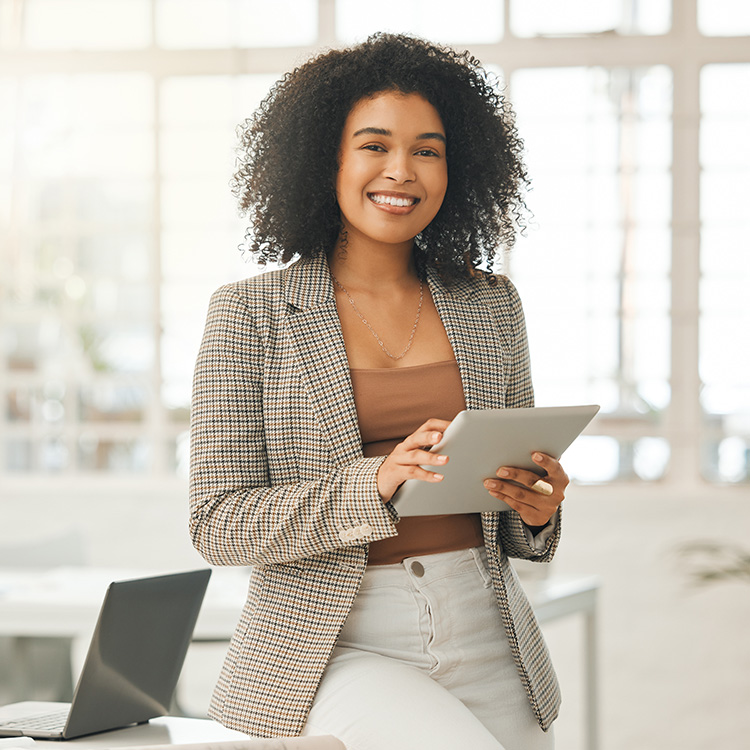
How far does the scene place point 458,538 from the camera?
5.39 ft

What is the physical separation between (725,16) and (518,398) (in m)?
3.48

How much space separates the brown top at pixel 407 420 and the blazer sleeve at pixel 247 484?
100mm

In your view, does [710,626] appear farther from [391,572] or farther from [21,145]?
[21,145]

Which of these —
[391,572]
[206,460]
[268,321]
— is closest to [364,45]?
[268,321]

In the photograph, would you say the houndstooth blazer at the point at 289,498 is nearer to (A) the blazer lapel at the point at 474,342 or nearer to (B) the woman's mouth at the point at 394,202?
(A) the blazer lapel at the point at 474,342

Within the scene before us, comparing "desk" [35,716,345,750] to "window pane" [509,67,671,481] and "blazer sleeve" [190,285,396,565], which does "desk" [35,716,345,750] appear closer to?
"blazer sleeve" [190,285,396,565]

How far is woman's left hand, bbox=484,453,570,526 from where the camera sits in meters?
1.53

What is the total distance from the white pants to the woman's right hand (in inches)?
7.5

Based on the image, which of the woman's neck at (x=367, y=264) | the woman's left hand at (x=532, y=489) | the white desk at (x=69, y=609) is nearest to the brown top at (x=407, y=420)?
the woman's left hand at (x=532, y=489)

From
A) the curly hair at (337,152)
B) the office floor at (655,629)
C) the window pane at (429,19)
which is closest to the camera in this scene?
the curly hair at (337,152)

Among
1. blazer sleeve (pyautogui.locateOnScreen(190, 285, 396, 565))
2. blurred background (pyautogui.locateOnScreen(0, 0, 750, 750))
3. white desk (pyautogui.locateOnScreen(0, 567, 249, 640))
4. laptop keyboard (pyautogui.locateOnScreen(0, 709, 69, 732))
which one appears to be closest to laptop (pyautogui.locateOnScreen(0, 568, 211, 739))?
laptop keyboard (pyautogui.locateOnScreen(0, 709, 69, 732))

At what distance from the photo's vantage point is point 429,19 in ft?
15.7

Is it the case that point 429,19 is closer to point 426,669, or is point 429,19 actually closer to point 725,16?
point 725,16

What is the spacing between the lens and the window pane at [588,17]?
4.66 meters
